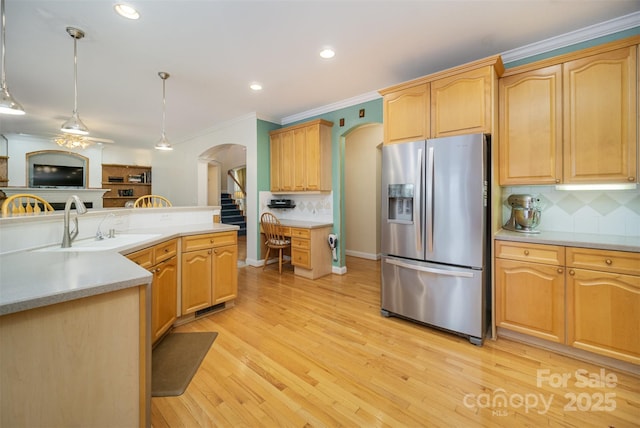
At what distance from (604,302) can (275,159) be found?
14.2ft

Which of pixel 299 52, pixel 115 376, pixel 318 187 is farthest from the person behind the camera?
pixel 318 187

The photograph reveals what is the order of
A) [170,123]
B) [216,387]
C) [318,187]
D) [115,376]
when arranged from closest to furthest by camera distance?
[115,376], [216,387], [318,187], [170,123]

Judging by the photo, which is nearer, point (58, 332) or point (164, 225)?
point (58, 332)

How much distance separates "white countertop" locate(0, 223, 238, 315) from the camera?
3.02 ft

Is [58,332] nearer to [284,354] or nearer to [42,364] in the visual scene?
[42,364]

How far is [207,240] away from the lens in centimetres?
270

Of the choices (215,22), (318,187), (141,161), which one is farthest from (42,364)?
(141,161)

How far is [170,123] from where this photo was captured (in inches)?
213

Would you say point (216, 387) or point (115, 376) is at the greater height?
point (115, 376)

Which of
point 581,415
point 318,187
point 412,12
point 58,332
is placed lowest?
point 581,415

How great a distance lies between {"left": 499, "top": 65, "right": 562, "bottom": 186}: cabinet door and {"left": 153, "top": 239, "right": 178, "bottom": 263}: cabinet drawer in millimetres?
3068

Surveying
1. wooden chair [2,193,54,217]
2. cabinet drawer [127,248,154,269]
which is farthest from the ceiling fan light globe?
cabinet drawer [127,248,154,269]

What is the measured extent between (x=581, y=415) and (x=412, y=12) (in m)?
2.90

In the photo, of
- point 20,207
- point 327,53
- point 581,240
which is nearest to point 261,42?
point 327,53
